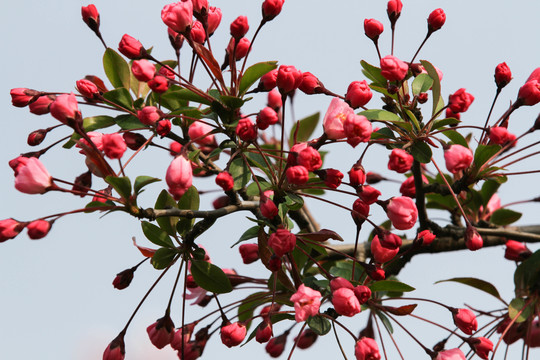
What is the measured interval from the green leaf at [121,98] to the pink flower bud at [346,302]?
96 cm

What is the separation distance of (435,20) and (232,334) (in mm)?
1292

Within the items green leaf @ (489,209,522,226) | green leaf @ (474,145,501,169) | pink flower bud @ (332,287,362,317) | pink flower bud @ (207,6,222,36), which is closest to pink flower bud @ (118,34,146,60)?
pink flower bud @ (207,6,222,36)

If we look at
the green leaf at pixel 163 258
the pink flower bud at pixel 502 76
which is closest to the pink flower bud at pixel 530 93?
the pink flower bud at pixel 502 76

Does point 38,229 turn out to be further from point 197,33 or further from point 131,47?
point 197,33

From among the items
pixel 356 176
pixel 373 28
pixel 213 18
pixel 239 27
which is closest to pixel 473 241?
pixel 356 176

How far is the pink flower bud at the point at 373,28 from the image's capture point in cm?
240

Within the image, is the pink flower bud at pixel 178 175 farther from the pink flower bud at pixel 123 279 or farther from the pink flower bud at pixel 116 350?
the pink flower bud at pixel 116 350

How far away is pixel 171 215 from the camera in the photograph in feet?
6.84

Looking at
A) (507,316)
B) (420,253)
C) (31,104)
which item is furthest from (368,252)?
(31,104)

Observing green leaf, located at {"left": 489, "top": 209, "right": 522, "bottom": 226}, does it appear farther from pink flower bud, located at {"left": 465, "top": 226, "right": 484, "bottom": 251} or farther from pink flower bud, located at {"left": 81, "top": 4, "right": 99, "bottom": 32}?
pink flower bud, located at {"left": 81, "top": 4, "right": 99, "bottom": 32}

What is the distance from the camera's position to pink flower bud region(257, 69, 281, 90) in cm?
220

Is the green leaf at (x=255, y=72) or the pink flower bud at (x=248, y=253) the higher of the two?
the green leaf at (x=255, y=72)

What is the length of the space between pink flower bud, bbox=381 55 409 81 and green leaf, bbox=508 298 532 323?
3.35ft

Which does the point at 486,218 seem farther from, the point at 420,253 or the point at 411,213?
the point at 411,213
